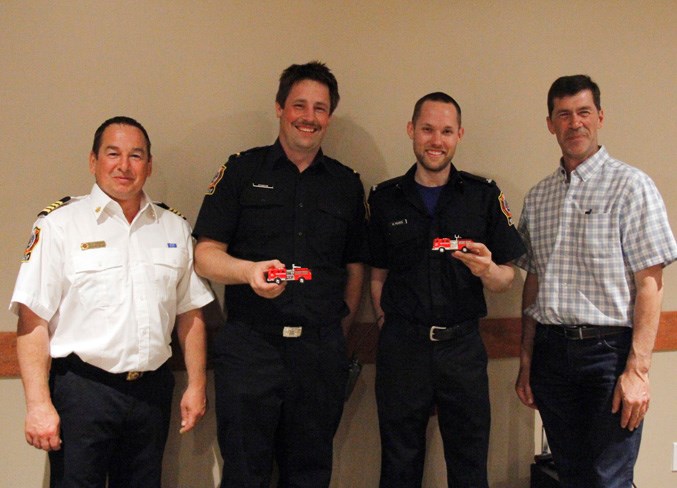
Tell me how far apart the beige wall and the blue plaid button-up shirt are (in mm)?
498

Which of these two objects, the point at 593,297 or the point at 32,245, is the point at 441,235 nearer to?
the point at 593,297

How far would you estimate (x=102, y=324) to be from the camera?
1707 mm

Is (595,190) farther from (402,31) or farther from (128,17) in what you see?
(128,17)

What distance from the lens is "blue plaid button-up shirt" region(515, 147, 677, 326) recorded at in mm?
1837

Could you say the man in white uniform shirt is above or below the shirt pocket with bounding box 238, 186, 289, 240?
below

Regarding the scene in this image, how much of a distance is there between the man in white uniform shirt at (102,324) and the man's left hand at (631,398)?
1.64m

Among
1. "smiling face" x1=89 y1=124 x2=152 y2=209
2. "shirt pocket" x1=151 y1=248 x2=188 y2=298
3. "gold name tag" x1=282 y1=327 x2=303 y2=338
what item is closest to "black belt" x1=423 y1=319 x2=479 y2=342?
"gold name tag" x1=282 y1=327 x2=303 y2=338

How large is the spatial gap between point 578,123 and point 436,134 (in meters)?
0.54

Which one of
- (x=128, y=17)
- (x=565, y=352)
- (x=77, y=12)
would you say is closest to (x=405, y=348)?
(x=565, y=352)

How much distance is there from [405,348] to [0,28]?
2081 mm

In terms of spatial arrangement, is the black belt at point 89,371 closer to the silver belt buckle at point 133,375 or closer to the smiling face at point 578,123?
the silver belt buckle at point 133,375

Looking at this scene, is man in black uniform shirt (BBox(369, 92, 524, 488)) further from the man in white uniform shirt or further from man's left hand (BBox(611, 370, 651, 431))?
the man in white uniform shirt

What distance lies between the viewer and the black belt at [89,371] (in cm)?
172

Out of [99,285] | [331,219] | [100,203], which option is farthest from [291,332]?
[100,203]
